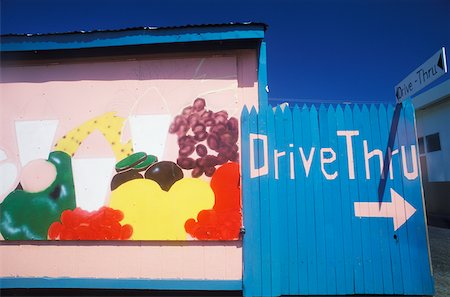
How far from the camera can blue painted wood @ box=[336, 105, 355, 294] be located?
11.7 ft

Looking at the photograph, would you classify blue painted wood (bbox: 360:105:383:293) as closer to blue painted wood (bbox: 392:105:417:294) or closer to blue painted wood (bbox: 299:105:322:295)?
blue painted wood (bbox: 392:105:417:294)

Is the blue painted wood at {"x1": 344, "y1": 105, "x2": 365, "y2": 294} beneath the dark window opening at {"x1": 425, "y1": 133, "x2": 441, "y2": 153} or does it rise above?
beneath

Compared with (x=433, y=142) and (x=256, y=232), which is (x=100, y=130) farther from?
(x=433, y=142)

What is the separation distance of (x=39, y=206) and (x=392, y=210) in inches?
170

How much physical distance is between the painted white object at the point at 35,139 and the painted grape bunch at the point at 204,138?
1610mm

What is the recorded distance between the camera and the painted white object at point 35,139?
13.3 feet

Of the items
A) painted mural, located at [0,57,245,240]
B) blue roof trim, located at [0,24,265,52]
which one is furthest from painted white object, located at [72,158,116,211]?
blue roof trim, located at [0,24,265,52]

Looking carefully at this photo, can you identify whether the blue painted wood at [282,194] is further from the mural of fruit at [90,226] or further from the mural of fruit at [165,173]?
the mural of fruit at [90,226]

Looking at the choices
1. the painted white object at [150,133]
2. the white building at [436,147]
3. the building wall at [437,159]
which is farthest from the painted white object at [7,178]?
the building wall at [437,159]

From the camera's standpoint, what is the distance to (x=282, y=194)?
145 inches

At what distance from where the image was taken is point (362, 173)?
3686 mm

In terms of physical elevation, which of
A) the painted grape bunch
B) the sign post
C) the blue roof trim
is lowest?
the painted grape bunch

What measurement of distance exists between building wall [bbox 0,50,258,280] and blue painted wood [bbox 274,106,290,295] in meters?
0.49

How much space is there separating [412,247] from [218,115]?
2.74m
